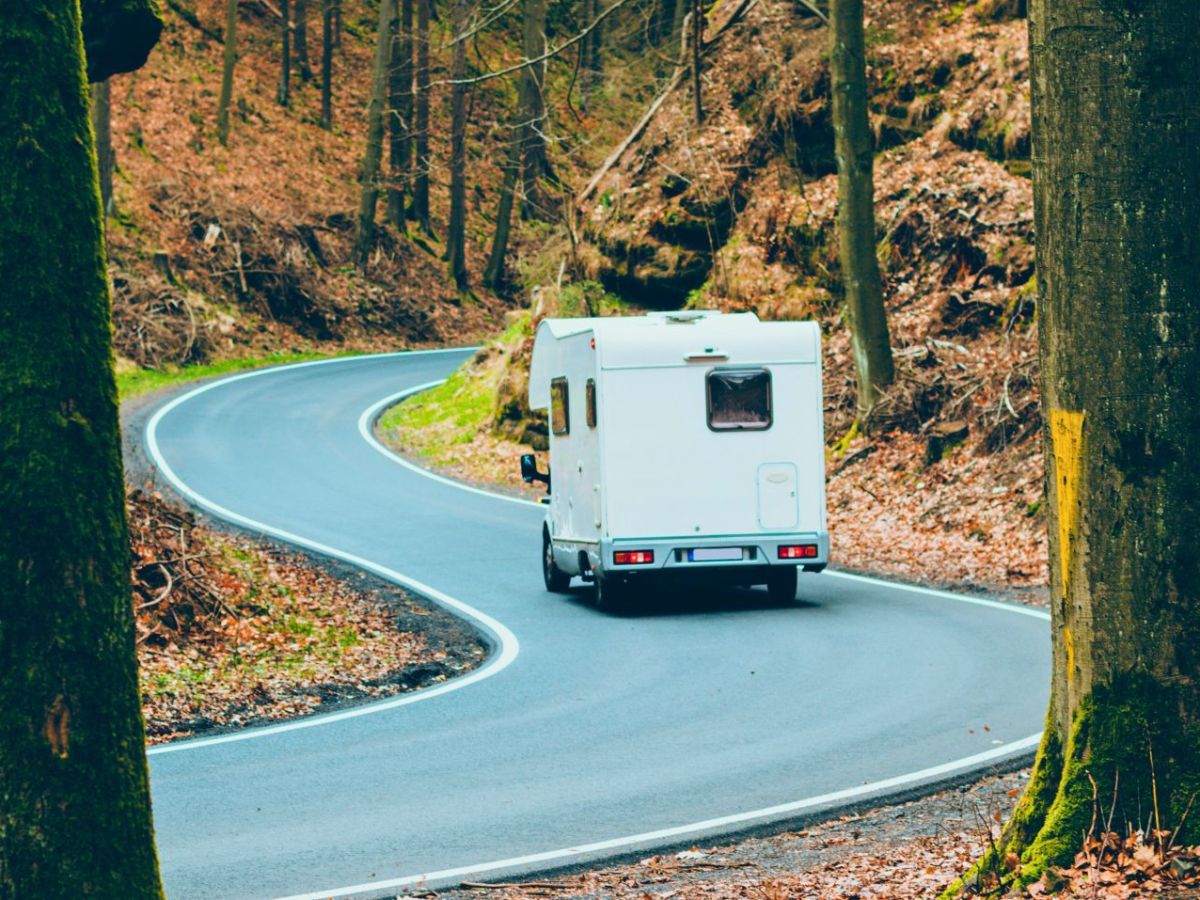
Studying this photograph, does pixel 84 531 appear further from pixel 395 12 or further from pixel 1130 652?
pixel 395 12

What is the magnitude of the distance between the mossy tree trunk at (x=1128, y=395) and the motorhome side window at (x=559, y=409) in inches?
469

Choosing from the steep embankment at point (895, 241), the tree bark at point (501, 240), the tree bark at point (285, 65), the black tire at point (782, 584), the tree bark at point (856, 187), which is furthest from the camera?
the tree bark at point (285, 65)

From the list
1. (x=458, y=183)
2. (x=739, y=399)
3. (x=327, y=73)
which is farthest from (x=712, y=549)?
(x=327, y=73)

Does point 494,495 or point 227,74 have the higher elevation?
point 227,74

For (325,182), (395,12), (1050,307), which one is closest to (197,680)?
(1050,307)

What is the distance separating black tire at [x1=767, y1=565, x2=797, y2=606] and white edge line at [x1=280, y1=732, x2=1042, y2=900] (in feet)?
21.0

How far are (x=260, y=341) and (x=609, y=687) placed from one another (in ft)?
109

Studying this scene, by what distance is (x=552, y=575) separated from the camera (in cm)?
1767

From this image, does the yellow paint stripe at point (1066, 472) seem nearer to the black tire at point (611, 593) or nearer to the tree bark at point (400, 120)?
the black tire at point (611, 593)

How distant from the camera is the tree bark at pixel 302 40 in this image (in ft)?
189

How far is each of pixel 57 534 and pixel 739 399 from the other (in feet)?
37.8

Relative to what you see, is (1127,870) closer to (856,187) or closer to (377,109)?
(856,187)

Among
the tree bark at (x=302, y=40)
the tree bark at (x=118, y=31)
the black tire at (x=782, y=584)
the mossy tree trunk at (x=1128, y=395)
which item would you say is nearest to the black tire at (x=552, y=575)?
the black tire at (x=782, y=584)

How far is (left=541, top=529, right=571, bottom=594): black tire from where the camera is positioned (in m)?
17.6
